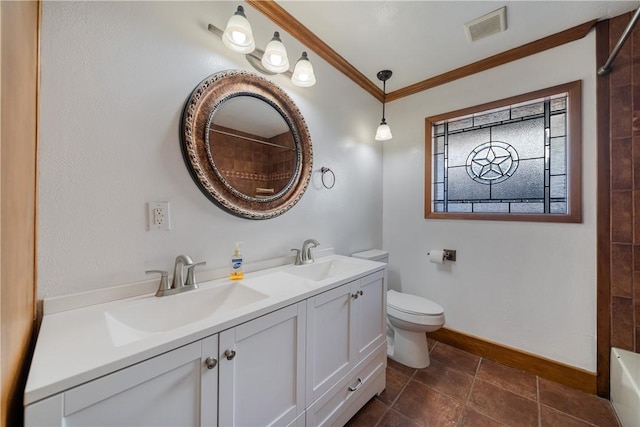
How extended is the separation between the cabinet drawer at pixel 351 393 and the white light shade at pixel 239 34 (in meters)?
1.80

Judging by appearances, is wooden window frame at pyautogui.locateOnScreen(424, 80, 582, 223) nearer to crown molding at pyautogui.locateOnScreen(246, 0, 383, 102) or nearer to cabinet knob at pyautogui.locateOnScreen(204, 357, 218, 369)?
crown molding at pyautogui.locateOnScreen(246, 0, 383, 102)

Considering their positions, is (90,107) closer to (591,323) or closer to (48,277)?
(48,277)

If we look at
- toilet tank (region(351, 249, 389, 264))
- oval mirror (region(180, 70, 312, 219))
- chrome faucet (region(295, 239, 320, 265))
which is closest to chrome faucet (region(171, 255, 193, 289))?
oval mirror (region(180, 70, 312, 219))

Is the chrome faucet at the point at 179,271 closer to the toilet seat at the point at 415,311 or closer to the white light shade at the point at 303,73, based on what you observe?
the white light shade at the point at 303,73

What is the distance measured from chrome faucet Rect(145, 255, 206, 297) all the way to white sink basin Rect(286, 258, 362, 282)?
21.0 inches

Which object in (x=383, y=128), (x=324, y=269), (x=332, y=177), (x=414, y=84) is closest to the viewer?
(x=324, y=269)

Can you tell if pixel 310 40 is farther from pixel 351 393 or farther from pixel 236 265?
pixel 351 393

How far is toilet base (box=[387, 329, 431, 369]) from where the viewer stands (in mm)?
1775

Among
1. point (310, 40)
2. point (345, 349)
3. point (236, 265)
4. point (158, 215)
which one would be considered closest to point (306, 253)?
point (236, 265)

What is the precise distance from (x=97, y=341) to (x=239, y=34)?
4.52 ft

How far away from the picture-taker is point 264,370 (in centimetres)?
89

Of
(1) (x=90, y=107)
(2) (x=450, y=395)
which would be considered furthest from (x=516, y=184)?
(1) (x=90, y=107)

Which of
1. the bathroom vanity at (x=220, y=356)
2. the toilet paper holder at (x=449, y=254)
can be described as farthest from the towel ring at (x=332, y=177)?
the toilet paper holder at (x=449, y=254)

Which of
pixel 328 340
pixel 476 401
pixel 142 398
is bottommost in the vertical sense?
pixel 476 401
